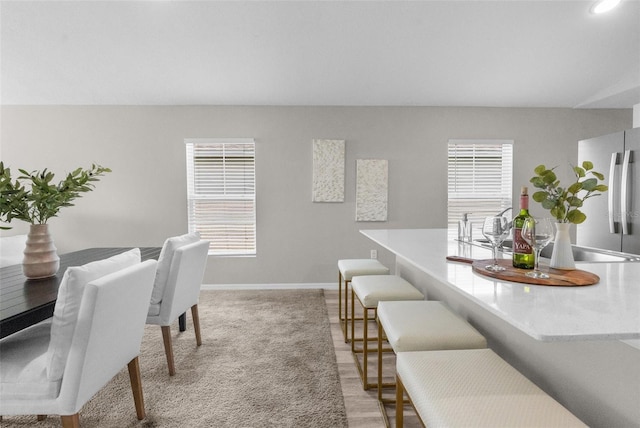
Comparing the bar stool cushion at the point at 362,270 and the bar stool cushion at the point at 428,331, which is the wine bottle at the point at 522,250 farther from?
the bar stool cushion at the point at 362,270

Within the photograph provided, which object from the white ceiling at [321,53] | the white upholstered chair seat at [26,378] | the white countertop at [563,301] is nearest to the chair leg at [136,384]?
the white upholstered chair seat at [26,378]

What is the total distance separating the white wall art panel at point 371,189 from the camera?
4324 millimetres

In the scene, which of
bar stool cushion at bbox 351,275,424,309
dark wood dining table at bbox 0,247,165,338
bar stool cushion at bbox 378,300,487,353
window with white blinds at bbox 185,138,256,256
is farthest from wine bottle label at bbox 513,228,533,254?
window with white blinds at bbox 185,138,256,256

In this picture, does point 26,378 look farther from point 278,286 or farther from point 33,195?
point 278,286

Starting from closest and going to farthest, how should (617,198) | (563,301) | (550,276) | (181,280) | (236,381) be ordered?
1. (563,301)
2. (550,276)
3. (236,381)
4. (181,280)
5. (617,198)

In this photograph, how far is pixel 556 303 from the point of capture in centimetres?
88

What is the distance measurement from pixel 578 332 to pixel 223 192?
413 cm

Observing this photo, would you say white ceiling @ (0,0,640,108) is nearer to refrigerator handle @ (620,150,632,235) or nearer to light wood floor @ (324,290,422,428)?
refrigerator handle @ (620,150,632,235)

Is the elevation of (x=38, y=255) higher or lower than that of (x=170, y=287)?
higher

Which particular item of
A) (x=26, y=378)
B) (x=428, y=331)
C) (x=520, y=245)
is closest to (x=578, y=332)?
(x=520, y=245)

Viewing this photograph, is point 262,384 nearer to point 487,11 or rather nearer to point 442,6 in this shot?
point 442,6

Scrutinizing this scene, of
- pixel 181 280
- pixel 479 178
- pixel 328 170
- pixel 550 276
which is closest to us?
pixel 550 276

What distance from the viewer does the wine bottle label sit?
1.28 metres

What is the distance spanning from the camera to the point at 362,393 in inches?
79.0
